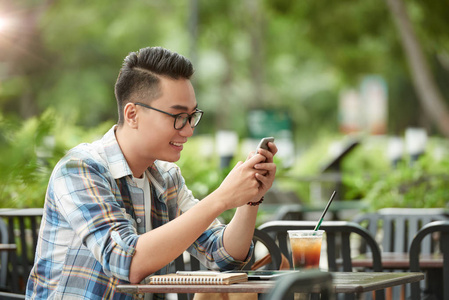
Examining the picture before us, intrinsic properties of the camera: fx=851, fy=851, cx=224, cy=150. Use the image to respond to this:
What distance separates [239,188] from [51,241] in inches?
25.2

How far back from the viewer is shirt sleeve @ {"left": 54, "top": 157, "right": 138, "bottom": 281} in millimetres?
2469

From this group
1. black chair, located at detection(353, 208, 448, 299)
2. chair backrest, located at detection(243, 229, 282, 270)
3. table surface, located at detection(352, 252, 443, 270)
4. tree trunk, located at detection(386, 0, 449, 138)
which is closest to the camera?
chair backrest, located at detection(243, 229, 282, 270)

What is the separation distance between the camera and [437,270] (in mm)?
4477

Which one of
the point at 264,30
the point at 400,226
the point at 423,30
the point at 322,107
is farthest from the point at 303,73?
the point at 400,226

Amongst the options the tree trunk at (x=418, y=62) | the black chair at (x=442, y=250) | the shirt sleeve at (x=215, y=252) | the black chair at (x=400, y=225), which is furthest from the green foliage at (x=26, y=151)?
the tree trunk at (x=418, y=62)

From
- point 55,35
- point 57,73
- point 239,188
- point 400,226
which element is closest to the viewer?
point 239,188

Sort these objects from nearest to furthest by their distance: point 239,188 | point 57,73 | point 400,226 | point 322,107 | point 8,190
→ 1. point 239,188
2. point 8,190
3. point 400,226
4. point 57,73
5. point 322,107

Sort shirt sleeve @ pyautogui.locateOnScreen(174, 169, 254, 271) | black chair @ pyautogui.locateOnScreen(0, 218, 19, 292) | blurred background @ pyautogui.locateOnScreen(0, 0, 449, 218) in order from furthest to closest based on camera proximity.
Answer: blurred background @ pyautogui.locateOnScreen(0, 0, 449, 218) < black chair @ pyautogui.locateOnScreen(0, 218, 19, 292) < shirt sleeve @ pyautogui.locateOnScreen(174, 169, 254, 271)

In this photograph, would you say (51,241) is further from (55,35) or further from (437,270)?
(55,35)

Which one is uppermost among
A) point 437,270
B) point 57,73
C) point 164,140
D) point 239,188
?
point 57,73

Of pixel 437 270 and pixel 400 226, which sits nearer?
pixel 437 270

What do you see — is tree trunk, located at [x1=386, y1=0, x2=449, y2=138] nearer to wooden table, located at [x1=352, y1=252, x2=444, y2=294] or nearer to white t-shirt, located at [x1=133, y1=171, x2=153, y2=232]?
wooden table, located at [x1=352, y1=252, x2=444, y2=294]

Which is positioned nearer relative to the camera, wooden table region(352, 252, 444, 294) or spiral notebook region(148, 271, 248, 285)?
spiral notebook region(148, 271, 248, 285)

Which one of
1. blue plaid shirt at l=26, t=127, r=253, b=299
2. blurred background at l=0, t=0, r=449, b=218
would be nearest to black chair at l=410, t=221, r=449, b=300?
blue plaid shirt at l=26, t=127, r=253, b=299
